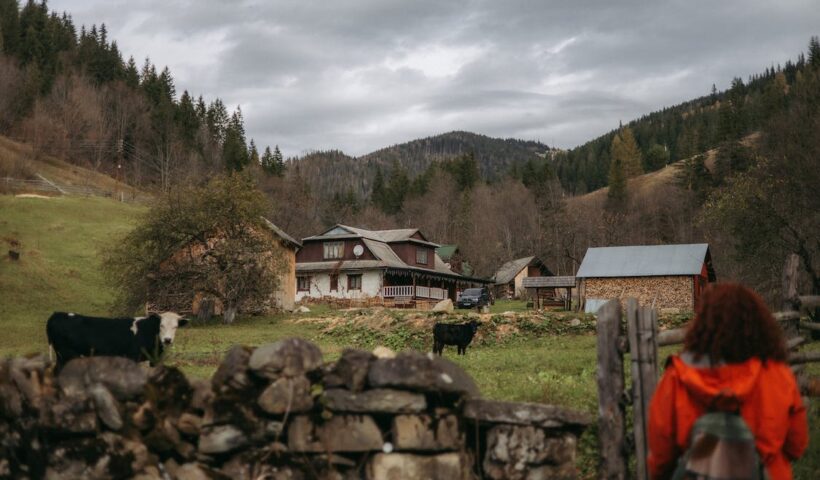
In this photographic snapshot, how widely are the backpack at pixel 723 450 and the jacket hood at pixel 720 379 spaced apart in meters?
0.12

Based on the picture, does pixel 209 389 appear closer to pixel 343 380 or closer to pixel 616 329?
pixel 343 380

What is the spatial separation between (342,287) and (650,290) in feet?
84.3

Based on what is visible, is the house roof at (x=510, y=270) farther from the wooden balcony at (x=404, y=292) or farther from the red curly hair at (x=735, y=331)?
the red curly hair at (x=735, y=331)

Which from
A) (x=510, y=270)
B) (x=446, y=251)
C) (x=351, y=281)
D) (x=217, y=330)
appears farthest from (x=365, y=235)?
(x=217, y=330)

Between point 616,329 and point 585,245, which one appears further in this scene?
point 585,245

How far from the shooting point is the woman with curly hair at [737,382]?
4.55 meters

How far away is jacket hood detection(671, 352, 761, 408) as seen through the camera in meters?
4.54

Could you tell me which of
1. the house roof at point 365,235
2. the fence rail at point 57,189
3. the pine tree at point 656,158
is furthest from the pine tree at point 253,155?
the pine tree at point 656,158

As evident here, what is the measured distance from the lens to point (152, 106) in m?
123

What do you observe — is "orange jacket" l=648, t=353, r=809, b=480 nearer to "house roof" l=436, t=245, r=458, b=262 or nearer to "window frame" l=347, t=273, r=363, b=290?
"window frame" l=347, t=273, r=363, b=290

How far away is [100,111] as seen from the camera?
379 feet

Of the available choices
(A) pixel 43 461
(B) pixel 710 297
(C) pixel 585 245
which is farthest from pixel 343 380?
(C) pixel 585 245

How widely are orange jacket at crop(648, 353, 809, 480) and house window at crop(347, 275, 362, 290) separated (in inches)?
2223

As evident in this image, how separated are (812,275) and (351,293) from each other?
38305mm
